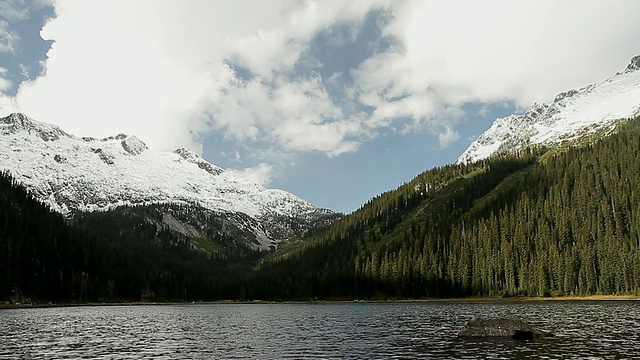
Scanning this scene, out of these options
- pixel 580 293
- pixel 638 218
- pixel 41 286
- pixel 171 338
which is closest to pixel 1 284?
pixel 41 286

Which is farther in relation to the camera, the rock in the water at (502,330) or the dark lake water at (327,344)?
the rock in the water at (502,330)

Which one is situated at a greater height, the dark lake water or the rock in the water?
the rock in the water

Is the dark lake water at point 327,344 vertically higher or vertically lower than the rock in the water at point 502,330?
lower

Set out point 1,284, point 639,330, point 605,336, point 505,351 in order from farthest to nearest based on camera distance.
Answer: point 1,284 → point 639,330 → point 605,336 → point 505,351

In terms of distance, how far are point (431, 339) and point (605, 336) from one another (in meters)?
19.4

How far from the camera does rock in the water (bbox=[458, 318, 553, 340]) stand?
5690 centimetres

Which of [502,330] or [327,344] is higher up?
→ [502,330]

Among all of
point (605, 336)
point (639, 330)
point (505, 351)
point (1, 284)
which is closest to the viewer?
point (505, 351)

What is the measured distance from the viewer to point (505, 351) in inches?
1852

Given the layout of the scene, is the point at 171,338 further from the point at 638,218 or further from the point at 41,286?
the point at 638,218

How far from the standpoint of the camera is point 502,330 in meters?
59.3

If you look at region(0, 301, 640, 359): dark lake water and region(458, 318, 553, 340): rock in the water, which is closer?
region(0, 301, 640, 359): dark lake water

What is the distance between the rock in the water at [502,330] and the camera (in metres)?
56.9

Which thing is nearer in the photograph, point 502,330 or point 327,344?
point 327,344
